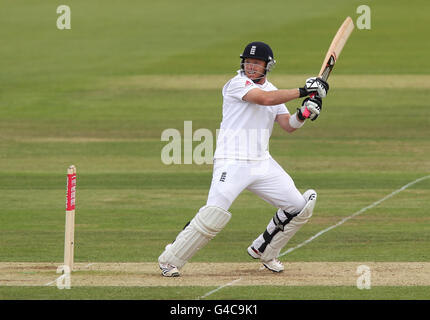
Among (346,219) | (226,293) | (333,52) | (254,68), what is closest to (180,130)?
(346,219)

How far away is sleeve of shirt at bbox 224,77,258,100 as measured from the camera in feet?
32.6

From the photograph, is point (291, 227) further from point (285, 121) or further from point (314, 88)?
point (314, 88)

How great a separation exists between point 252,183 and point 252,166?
16cm

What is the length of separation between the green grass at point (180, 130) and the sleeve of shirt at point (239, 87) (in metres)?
1.82

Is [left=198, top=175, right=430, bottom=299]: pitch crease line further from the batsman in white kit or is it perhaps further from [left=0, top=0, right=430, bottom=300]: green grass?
the batsman in white kit

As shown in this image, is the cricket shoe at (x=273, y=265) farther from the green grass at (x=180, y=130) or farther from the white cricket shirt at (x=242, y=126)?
the white cricket shirt at (x=242, y=126)

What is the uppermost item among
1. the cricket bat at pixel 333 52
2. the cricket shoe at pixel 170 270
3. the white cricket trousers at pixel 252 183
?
the cricket bat at pixel 333 52

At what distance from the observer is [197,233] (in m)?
9.78

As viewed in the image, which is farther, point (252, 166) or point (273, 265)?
point (273, 265)

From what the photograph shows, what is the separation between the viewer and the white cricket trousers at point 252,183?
981 centimetres

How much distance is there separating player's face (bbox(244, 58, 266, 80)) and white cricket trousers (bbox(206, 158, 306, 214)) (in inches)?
32.0

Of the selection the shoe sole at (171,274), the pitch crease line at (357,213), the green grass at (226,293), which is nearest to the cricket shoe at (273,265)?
the green grass at (226,293)

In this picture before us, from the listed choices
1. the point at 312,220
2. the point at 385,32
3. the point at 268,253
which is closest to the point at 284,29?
the point at 385,32

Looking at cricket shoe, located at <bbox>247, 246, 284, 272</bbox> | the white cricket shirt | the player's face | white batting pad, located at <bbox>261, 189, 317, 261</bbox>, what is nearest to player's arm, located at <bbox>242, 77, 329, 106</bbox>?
the white cricket shirt
